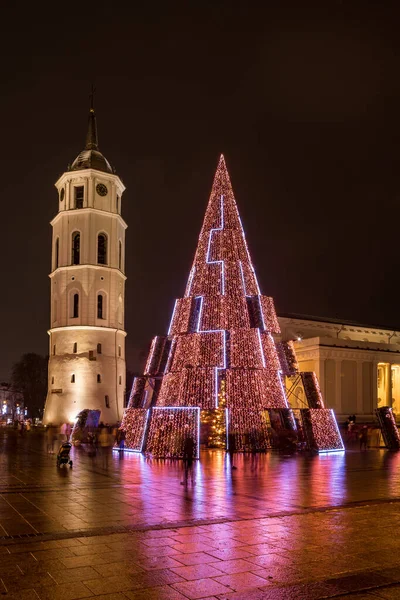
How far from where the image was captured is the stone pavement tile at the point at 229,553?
8.61m

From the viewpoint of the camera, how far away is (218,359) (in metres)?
26.8

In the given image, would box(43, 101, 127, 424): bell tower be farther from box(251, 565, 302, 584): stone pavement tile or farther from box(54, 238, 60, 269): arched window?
box(251, 565, 302, 584): stone pavement tile

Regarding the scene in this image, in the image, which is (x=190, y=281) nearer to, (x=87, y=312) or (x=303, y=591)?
(x=303, y=591)

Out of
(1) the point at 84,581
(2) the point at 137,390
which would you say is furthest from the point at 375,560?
(2) the point at 137,390

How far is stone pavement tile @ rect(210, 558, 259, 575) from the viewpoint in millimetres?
7926

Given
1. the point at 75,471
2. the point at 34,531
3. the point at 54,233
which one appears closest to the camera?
the point at 34,531

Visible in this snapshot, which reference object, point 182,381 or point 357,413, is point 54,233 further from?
point 182,381

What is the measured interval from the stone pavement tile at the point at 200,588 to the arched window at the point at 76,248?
51577mm

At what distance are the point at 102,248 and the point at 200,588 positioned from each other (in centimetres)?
5282

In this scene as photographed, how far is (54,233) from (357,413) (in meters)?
33.9

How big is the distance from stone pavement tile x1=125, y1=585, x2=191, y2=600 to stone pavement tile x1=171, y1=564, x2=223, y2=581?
49cm

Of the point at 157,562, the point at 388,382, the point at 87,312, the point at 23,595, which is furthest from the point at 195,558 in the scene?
the point at 388,382

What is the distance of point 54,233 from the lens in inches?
2382

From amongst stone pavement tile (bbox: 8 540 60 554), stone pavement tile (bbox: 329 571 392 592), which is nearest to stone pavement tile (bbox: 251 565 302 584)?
stone pavement tile (bbox: 329 571 392 592)
